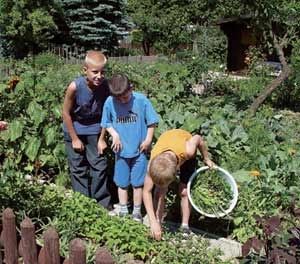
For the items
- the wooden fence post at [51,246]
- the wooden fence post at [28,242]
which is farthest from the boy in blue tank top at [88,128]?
the wooden fence post at [51,246]

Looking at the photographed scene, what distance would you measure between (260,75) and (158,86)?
6.13 metres

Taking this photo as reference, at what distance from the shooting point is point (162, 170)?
3.63 meters

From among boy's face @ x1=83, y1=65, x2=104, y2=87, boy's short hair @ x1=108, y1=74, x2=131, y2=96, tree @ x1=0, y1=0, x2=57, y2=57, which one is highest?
tree @ x1=0, y1=0, x2=57, y2=57

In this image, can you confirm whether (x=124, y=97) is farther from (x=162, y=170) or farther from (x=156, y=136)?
(x=156, y=136)

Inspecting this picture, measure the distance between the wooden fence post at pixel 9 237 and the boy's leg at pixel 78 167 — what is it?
5.88 feet

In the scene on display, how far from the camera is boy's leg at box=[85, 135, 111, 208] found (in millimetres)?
4809

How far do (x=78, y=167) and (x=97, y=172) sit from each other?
0.58 feet

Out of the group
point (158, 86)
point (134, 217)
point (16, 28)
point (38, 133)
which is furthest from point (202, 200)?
point (16, 28)

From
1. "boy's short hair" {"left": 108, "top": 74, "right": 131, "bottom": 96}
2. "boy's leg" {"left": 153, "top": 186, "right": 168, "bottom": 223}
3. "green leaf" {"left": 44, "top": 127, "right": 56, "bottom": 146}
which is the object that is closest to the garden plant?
"green leaf" {"left": 44, "top": 127, "right": 56, "bottom": 146}

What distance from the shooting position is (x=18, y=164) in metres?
5.80

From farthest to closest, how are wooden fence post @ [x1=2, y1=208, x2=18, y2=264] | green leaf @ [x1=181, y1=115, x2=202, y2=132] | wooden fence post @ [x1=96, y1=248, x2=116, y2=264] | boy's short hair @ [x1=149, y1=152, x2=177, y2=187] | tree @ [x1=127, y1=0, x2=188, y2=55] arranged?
tree @ [x1=127, y1=0, x2=188, y2=55], green leaf @ [x1=181, y1=115, x2=202, y2=132], boy's short hair @ [x1=149, y1=152, x2=177, y2=187], wooden fence post @ [x1=2, y1=208, x2=18, y2=264], wooden fence post @ [x1=96, y1=248, x2=116, y2=264]

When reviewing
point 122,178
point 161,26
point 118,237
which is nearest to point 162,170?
point 118,237

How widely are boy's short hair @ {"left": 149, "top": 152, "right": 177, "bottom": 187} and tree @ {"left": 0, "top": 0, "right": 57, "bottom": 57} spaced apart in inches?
793

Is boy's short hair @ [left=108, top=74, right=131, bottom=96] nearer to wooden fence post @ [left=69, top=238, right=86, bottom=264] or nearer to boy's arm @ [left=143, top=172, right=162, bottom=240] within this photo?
boy's arm @ [left=143, top=172, right=162, bottom=240]
